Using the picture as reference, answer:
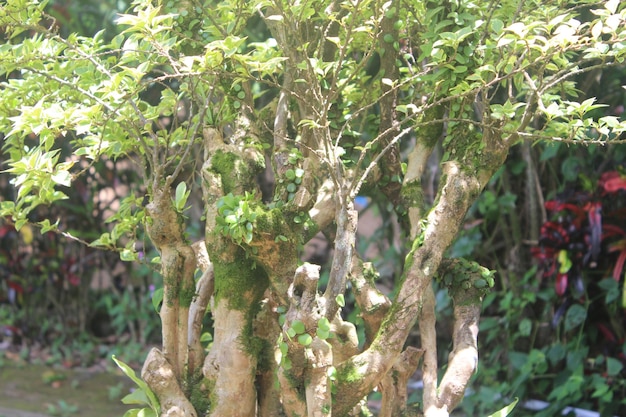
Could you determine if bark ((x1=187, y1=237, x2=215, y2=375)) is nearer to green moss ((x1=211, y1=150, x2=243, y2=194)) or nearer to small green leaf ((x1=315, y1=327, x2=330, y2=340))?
green moss ((x1=211, y1=150, x2=243, y2=194))

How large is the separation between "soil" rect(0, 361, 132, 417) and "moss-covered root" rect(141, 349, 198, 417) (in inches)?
111

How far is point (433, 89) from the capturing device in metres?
2.48

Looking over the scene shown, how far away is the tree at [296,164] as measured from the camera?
216 centimetres

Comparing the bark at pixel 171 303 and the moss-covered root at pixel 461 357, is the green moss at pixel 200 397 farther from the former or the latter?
the moss-covered root at pixel 461 357

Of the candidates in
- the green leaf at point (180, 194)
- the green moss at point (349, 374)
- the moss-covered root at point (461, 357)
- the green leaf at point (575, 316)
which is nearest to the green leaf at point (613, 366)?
the green leaf at point (575, 316)

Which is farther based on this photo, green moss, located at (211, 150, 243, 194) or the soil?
the soil

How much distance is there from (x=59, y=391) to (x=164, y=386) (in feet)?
11.7

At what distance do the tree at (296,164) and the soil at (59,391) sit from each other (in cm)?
278

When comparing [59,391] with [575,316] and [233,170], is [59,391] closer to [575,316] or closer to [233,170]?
[575,316]

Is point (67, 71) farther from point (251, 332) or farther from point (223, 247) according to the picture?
point (251, 332)

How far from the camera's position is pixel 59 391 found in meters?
5.62

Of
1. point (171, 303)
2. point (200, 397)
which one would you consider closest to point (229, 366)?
point (200, 397)

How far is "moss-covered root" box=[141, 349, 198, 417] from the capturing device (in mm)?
2436

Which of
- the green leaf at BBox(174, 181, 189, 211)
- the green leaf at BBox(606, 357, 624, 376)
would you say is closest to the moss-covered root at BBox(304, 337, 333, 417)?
the green leaf at BBox(174, 181, 189, 211)
